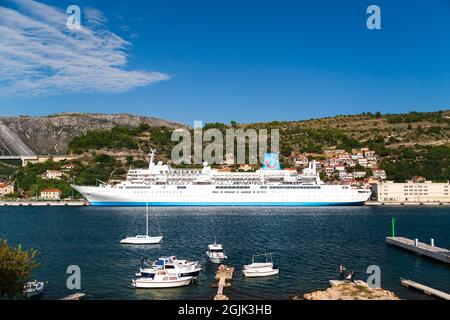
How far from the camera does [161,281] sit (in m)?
15.6

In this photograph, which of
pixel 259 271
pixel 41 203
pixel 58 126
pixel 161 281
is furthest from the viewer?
pixel 58 126

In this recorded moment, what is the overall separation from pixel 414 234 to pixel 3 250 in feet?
89.8

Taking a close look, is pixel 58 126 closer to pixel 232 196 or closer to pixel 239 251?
pixel 232 196

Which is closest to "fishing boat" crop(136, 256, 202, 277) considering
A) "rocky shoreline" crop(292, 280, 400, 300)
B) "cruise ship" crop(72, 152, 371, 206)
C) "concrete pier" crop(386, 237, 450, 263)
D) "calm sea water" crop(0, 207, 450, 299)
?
"calm sea water" crop(0, 207, 450, 299)

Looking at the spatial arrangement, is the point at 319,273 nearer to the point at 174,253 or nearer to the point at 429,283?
the point at 429,283

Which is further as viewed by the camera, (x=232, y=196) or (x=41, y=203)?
(x=41, y=203)

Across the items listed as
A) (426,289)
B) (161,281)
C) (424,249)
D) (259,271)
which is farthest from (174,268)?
(424,249)

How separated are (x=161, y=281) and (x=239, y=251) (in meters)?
7.97

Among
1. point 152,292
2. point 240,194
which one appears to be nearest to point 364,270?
point 152,292

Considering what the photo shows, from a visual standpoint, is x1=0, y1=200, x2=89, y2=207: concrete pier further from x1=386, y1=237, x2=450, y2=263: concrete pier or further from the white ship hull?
x1=386, y1=237, x2=450, y2=263: concrete pier

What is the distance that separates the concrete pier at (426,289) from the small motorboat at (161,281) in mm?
7470

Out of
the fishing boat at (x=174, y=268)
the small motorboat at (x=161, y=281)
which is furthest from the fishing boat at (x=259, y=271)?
the small motorboat at (x=161, y=281)

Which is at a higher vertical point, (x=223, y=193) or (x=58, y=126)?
(x=58, y=126)

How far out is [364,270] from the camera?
18.2 m
